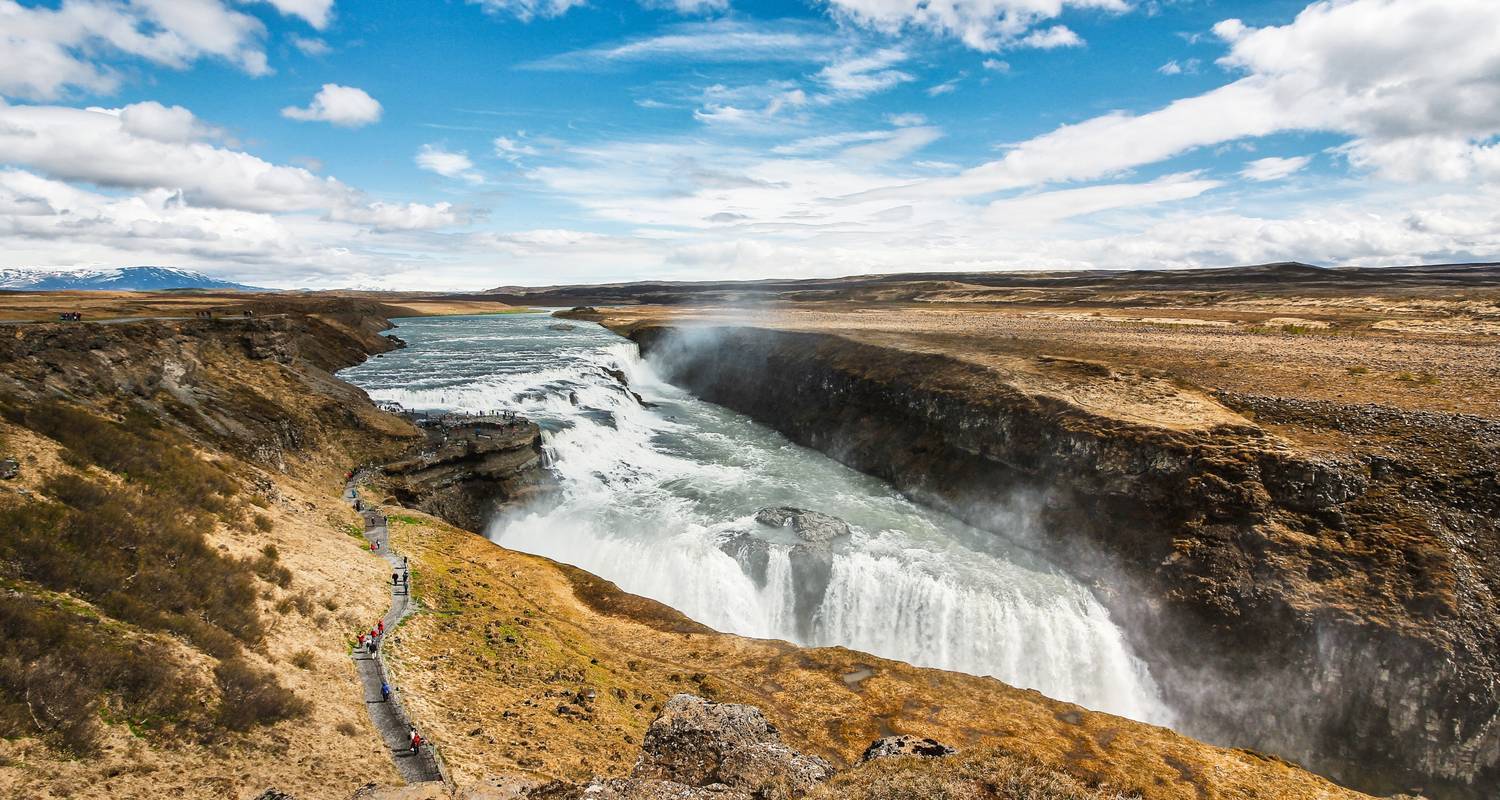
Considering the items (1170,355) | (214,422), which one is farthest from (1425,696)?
(214,422)

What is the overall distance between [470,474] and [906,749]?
1194 inches

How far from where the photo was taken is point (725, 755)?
12961 millimetres

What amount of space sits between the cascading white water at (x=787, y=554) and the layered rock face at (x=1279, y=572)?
236 cm

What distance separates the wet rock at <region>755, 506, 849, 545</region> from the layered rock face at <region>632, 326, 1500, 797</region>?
9.89 m

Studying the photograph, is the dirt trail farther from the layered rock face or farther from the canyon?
the layered rock face

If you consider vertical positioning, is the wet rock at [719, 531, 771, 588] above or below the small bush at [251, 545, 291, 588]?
below

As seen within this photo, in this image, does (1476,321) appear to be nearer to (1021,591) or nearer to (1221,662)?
(1221,662)

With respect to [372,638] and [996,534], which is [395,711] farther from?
[996,534]

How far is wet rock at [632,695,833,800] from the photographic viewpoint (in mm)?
12305

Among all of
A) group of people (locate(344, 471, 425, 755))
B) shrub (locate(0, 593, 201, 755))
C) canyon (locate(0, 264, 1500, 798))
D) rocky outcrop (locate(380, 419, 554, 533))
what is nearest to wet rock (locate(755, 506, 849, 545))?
canyon (locate(0, 264, 1500, 798))

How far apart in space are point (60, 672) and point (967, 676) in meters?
24.6

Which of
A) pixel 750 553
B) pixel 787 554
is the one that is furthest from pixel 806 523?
pixel 750 553

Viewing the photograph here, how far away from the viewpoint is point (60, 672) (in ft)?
33.7

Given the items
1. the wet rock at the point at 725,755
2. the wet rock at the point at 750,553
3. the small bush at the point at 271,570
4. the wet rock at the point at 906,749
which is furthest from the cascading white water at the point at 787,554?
the small bush at the point at 271,570
